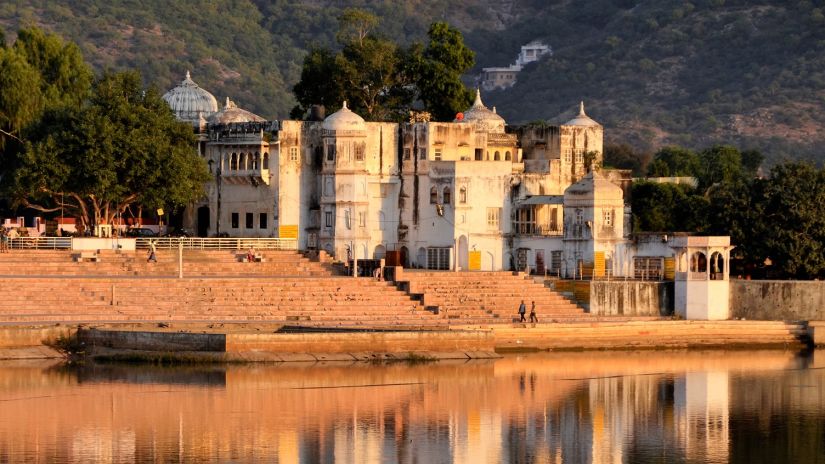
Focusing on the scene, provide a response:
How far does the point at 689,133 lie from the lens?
162750 millimetres

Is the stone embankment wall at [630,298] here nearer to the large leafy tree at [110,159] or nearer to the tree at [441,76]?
the large leafy tree at [110,159]

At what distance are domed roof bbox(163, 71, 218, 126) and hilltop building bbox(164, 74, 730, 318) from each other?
8.45m

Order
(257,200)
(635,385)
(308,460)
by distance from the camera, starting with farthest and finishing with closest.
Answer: (257,200) → (635,385) → (308,460)

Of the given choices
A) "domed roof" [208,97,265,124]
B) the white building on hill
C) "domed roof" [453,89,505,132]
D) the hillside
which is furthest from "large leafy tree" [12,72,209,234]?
the hillside

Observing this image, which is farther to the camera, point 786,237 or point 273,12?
point 273,12

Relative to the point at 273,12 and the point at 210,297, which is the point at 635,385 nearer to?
the point at 210,297

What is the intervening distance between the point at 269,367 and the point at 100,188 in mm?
17036

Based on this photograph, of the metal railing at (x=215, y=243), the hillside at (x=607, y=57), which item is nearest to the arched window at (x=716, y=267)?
the metal railing at (x=215, y=243)

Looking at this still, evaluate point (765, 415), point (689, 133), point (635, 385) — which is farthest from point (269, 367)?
point (689, 133)

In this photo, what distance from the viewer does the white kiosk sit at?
234 feet

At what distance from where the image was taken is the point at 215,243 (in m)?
74.1

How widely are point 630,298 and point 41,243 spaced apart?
20689mm

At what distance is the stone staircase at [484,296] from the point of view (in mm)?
67812

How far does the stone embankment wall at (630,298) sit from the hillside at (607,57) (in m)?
80.4
